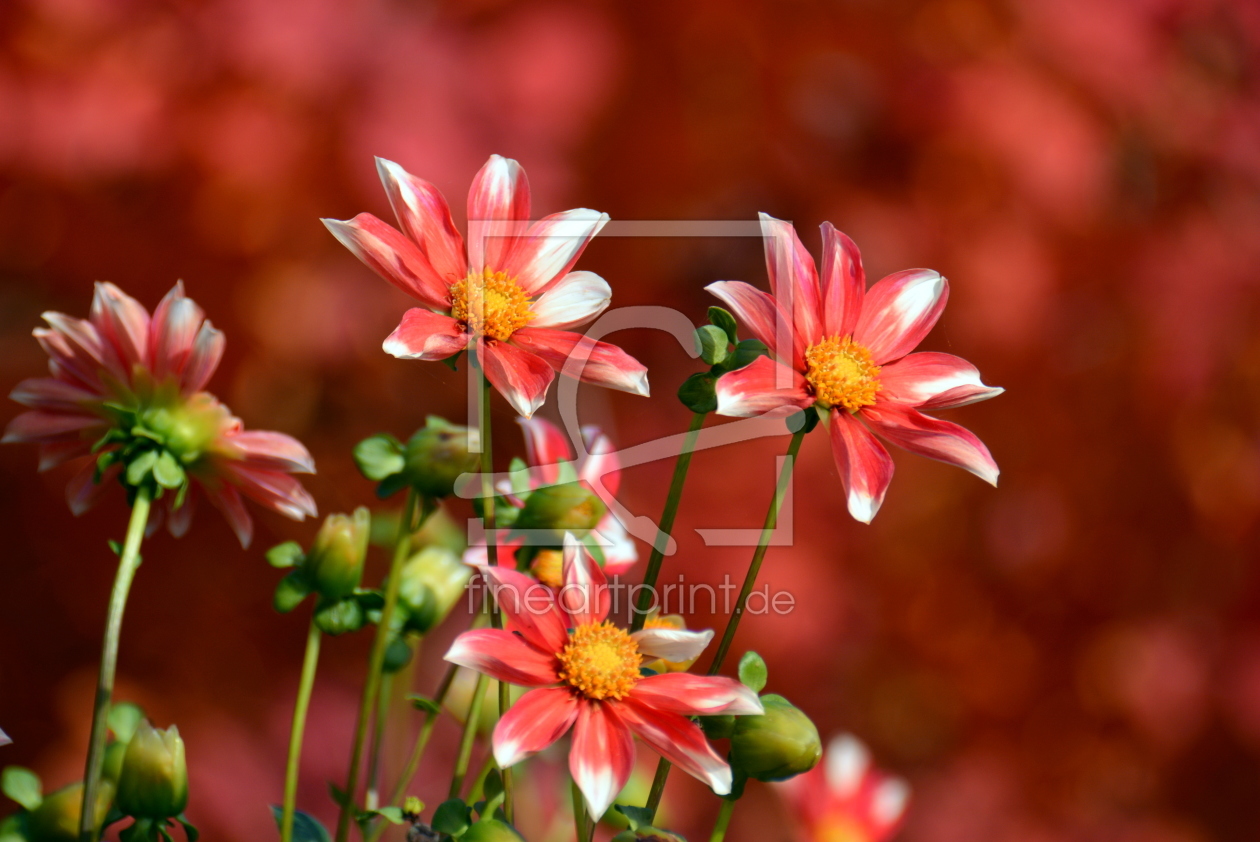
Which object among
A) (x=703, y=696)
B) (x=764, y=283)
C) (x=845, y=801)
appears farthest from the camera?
(x=764, y=283)

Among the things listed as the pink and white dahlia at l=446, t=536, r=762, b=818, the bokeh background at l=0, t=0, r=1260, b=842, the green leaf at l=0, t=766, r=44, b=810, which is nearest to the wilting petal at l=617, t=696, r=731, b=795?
the pink and white dahlia at l=446, t=536, r=762, b=818

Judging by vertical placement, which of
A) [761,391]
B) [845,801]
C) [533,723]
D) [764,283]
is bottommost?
[845,801]

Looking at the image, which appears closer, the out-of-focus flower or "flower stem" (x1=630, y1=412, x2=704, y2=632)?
"flower stem" (x1=630, y1=412, x2=704, y2=632)

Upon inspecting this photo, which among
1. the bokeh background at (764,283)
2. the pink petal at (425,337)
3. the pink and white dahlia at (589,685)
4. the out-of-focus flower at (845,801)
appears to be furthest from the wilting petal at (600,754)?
the bokeh background at (764,283)

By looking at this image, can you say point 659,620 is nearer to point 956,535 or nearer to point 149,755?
point 149,755

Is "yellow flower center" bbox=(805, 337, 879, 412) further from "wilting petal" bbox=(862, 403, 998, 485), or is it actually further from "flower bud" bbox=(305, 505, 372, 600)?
"flower bud" bbox=(305, 505, 372, 600)

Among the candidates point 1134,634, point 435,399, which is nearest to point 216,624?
point 435,399

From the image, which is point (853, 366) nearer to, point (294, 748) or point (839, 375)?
point (839, 375)

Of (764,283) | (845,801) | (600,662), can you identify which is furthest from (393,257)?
(764,283)
